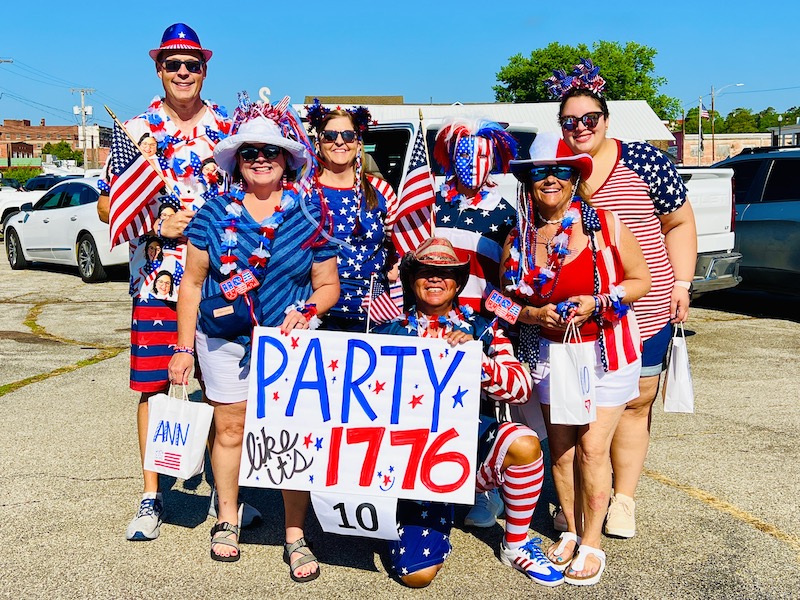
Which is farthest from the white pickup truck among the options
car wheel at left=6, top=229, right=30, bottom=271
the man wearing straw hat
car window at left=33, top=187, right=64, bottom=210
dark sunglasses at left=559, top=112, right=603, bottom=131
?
car wheel at left=6, top=229, right=30, bottom=271

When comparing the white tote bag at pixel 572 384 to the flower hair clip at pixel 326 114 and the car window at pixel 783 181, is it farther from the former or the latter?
the car window at pixel 783 181

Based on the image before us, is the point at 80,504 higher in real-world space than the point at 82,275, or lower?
lower

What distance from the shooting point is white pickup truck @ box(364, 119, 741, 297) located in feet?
28.8

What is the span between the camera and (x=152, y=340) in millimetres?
4258

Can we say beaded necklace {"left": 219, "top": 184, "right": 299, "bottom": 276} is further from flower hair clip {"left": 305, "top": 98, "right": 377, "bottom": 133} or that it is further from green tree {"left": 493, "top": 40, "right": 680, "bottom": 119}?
green tree {"left": 493, "top": 40, "right": 680, "bottom": 119}

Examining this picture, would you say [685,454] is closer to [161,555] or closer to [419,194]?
[419,194]

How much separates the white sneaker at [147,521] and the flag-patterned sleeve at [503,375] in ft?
5.84

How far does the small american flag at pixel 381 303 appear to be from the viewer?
4.45 meters

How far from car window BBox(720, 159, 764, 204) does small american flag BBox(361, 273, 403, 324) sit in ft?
25.3

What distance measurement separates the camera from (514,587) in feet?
12.1

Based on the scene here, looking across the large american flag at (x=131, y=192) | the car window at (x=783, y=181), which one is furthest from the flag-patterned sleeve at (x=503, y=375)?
the car window at (x=783, y=181)

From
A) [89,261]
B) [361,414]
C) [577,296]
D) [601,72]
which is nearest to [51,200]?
[89,261]

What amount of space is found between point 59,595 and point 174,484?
146 cm

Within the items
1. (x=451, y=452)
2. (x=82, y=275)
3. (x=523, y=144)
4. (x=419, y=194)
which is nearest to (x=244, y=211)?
(x=419, y=194)
